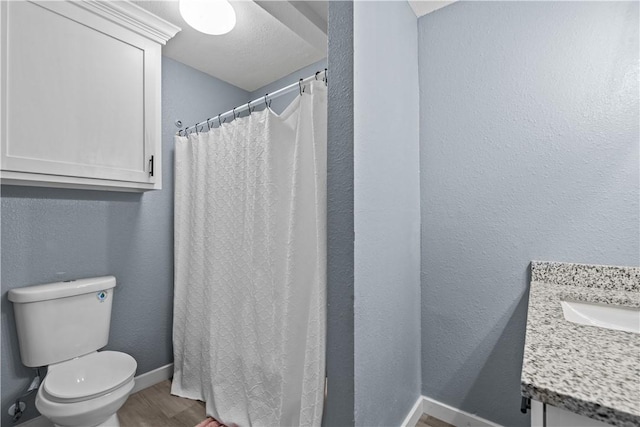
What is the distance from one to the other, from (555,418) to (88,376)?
75.0 inches

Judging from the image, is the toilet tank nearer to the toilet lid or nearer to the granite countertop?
the toilet lid

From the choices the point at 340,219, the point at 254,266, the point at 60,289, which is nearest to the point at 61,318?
the point at 60,289

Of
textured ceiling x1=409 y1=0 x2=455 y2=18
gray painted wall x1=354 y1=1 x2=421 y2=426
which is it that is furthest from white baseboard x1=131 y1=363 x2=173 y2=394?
textured ceiling x1=409 y1=0 x2=455 y2=18

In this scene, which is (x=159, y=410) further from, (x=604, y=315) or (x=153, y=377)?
(x=604, y=315)

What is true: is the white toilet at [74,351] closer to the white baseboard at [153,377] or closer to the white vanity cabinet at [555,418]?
the white baseboard at [153,377]

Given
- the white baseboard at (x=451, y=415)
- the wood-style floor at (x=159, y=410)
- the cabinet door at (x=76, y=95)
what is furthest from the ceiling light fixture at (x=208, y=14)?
the white baseboard at (x=451, y=415)

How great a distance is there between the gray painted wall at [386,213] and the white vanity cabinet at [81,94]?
136 centimetres

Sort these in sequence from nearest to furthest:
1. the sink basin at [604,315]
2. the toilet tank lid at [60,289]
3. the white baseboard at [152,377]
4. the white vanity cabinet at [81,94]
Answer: the sink basin at [604,315] → the white vanity cabinet at [81,94] → the toilet tank lid at [60,289] → the white baseboard at [152,377]

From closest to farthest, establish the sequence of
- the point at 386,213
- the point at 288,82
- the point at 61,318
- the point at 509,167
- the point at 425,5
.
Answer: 1. the point at 386,213
2. the point at 509,167
3. the point at 61,318
4. the point at 425,5
5. the point at 288,82

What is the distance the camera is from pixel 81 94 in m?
1.50

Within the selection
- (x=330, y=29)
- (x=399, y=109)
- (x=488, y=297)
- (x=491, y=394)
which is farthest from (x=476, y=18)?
(x=491, y=394)

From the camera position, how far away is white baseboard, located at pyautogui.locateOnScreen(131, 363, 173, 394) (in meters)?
1.93

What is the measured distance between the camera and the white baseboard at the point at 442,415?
147 cm

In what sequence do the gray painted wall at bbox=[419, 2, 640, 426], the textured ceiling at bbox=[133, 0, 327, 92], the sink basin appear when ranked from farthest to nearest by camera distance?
the textured ceiling at bbox=[133, 0, 327, 92], the gray painted wall at bbox=[419, 2, 640, 426], the sink basin
